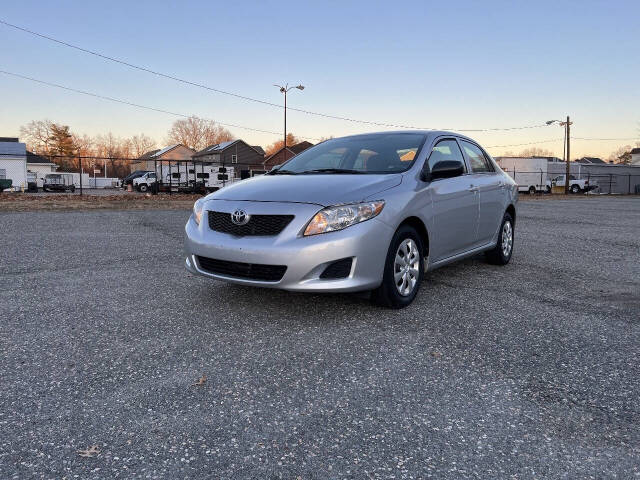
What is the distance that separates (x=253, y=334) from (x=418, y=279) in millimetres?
1640

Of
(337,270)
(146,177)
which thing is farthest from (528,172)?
(337,270)

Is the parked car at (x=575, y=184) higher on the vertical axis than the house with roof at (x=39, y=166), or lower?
lower

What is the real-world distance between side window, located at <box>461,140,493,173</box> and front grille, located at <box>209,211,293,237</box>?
2.82m

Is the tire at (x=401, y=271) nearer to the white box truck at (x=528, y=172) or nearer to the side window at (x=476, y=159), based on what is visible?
the side window at (x=476, y=159)

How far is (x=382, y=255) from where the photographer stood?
153 inches

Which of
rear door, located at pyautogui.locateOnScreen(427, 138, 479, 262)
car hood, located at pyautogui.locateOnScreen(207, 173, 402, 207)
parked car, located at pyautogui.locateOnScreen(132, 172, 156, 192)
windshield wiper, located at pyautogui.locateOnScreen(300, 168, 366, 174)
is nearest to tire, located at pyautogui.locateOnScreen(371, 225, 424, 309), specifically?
rear door, located at pyautogui.locateOnScreen(427, 138, 479, 262)

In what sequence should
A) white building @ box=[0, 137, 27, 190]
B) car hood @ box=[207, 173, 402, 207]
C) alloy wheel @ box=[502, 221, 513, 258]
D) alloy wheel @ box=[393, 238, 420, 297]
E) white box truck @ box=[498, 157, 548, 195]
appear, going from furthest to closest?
1. white building @ box=[0, 137, 27, 190]
2. white box truck @ box=[498, 157, 548, 195]
3. alloy wheel @ box=[502, 221, 513, 258]
4. alloy wheel @ box=[393, 238, 420, 297]
5. car hood @ box=[207, 173, 402, 207]

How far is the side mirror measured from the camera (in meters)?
4.56

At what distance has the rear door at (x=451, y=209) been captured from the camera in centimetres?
466

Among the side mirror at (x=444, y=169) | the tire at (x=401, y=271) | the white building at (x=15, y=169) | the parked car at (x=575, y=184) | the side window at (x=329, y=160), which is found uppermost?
the white building at (x=15, y=169)

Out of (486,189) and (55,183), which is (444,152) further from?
(55,183)

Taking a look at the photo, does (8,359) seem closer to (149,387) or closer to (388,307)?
(149,387)

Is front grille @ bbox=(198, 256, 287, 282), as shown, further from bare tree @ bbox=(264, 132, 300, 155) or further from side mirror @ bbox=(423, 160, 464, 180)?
bare tree @ bbox=(264, 132, 300, 155)

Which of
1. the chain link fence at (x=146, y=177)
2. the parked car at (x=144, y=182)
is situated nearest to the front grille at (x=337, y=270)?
the chain link fence at (x=146, y=177)
